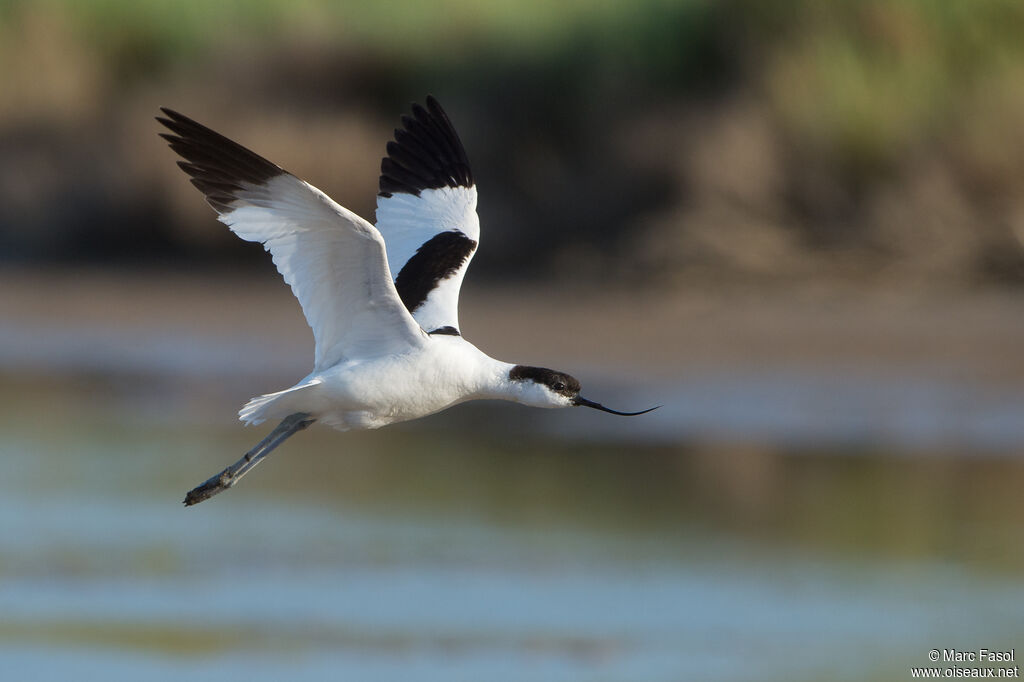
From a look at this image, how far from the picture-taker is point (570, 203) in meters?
18.5

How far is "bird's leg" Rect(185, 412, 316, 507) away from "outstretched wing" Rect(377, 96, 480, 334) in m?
0.85

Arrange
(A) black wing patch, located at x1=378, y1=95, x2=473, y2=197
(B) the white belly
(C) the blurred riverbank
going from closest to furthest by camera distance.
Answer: (B) the white belly < (A) black wing patch, located at x1=378, y1=95, x2=473, y2=197 < (C) the blurred riverbank

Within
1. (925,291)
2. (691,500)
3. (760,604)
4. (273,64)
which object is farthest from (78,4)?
(760,604)

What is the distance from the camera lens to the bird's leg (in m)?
7.84

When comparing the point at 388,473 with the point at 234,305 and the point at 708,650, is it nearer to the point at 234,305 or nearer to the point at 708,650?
the point at 708,650

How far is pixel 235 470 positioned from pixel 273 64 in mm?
12107

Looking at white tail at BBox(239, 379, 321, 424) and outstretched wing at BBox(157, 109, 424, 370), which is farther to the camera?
white tail at BBox(239, 379, 321, 424)

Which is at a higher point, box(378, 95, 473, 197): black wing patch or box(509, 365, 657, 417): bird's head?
box(378, 95, 473, 197): black wing patch

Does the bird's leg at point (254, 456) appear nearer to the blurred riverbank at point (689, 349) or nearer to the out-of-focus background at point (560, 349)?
the out-of-focus background at point (560, 349)

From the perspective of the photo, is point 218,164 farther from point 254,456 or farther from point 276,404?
point 254,456

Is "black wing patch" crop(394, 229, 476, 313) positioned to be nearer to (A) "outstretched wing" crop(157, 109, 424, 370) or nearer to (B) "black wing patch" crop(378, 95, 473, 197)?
(B) "black wing patch" crop(378, 95, 473, 197)

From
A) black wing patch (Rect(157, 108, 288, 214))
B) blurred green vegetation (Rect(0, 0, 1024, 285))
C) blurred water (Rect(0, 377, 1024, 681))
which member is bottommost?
blurred water (Rect(0, 377, 1024, 681))

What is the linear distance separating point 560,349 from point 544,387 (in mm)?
8400

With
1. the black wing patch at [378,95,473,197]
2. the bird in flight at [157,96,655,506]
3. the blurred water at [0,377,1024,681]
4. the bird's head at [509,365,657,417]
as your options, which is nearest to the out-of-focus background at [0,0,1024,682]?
the blurred water at [0,377,1024,681]
